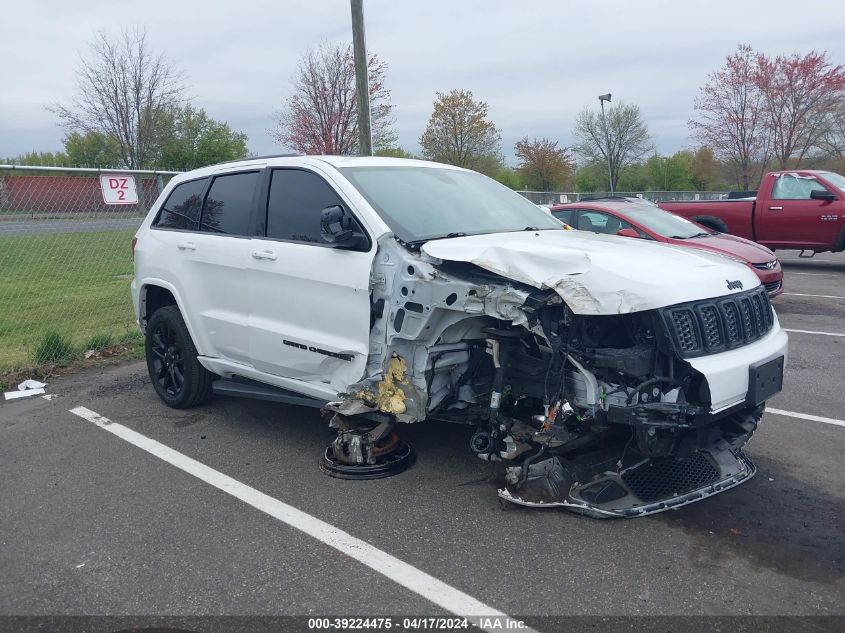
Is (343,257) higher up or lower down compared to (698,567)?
higher up

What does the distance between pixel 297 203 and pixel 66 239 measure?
15.2 feet

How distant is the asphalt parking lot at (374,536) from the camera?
A: 3.22m

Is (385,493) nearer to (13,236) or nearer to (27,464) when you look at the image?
(27,464)

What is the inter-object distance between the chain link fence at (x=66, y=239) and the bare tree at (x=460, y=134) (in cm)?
2096

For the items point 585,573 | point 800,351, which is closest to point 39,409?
point 585,573

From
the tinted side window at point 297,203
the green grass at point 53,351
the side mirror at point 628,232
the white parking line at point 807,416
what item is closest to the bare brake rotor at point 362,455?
the tinted side window at point 297,203

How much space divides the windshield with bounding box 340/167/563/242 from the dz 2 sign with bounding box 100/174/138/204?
422 cm

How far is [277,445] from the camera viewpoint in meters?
5.25

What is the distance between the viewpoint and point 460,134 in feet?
96.4

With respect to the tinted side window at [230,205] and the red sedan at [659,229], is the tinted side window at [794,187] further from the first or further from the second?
the tinted side window at [230,205]

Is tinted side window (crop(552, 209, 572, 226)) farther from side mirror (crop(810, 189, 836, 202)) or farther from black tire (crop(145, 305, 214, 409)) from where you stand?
black tire (crop(145, 305, 214, 409))

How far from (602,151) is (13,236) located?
3160cm

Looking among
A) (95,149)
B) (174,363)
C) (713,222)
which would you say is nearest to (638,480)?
(174,363)

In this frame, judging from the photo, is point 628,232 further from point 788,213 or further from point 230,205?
point 230,205
